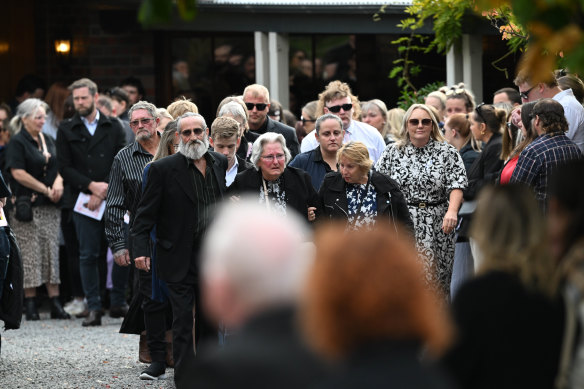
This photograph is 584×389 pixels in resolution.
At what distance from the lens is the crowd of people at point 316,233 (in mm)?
2781

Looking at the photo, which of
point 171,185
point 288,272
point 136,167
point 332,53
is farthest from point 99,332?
point 288,272

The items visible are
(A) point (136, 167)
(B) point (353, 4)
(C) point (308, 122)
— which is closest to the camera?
(A) point (136, 167)

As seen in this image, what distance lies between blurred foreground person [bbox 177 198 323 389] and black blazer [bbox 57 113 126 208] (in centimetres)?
885

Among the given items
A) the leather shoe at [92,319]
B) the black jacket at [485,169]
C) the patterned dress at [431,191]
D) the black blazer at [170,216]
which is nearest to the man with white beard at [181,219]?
the black blazer at [170,216]

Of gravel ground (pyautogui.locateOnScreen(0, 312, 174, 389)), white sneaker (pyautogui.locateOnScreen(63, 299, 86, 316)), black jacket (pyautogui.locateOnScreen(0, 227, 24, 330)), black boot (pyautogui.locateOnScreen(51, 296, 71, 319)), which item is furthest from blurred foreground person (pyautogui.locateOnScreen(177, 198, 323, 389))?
white sneaker (pyautogui.locateOnScreen(63, 299, 86, 316))

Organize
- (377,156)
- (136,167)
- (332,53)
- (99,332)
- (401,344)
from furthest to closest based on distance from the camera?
(332,53) < (99,332) < (377,156) < (136,167) < (401,344)

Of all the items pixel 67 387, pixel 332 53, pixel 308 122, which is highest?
pixel 332 53

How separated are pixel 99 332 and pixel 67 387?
279 centimetres

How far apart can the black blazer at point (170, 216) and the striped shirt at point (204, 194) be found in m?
0.03

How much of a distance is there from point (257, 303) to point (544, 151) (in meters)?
5.11

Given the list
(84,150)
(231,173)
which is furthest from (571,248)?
(84,150)

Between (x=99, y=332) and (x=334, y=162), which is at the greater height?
(x=334, y=162)

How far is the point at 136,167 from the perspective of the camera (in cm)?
915

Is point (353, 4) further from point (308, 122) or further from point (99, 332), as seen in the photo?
point (99, 332)
